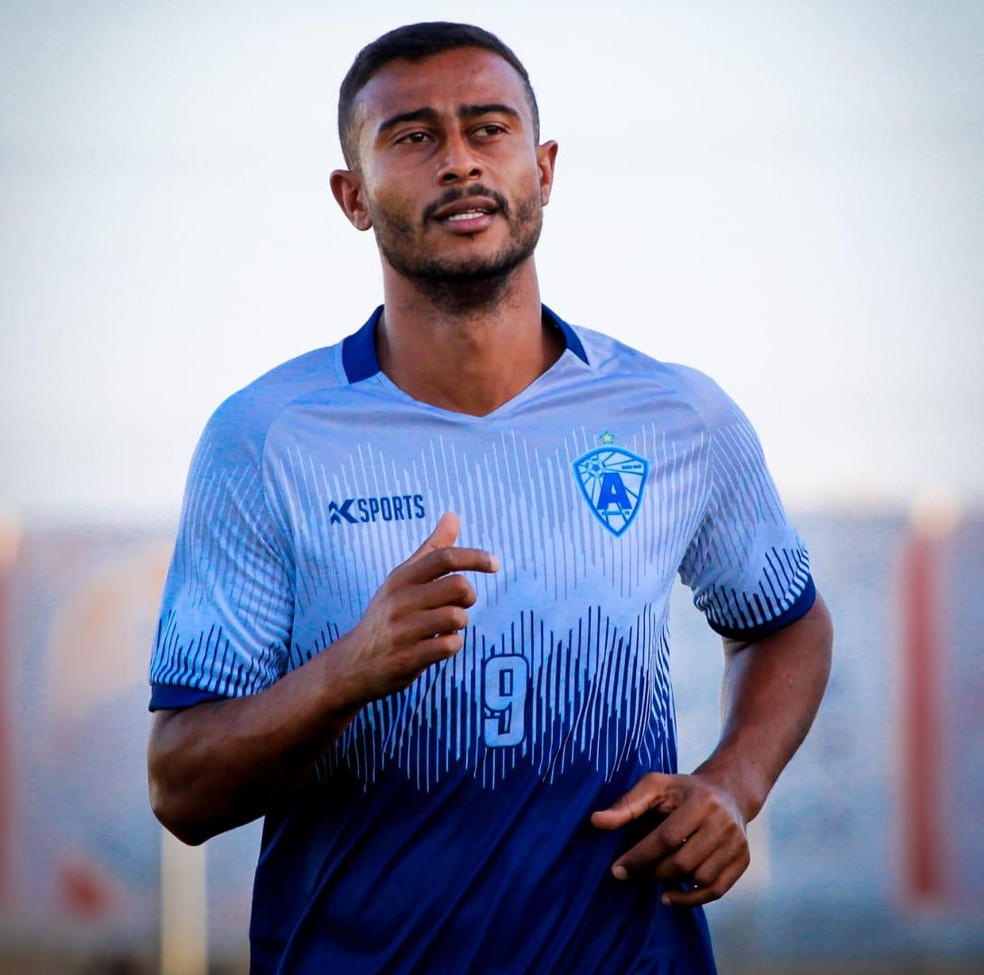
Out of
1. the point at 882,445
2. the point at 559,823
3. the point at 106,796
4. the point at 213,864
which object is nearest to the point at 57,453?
the point at 106,796

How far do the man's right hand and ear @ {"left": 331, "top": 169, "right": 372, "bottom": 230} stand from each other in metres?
0.50

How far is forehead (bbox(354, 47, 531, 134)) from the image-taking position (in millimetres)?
1454

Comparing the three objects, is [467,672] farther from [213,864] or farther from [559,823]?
[213,864]

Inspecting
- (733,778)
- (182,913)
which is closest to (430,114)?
(733,778)

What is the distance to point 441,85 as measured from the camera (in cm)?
146

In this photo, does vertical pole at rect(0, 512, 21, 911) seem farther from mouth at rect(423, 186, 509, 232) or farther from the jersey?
mouth at rect(423, 186, 509, 232)

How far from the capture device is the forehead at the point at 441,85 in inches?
57.2

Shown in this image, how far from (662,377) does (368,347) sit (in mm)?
309

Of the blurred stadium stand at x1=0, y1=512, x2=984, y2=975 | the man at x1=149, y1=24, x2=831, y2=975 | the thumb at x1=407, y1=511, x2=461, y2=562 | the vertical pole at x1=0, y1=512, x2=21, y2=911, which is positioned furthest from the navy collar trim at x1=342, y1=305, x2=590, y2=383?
the vertical pole at x1=0, y1=512, x2=21, y2=911

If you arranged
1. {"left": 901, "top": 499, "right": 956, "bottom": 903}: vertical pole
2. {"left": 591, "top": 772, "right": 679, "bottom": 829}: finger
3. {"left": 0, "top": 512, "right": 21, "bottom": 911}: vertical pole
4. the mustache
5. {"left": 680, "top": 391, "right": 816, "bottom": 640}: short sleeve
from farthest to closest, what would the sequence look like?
{"left": 901, "top": 499, "right": 956, "bottom": 903}: vertical pole < {"left": 0, "top": 512, "right": 21, "bottom": 911}: vertical pole < {"left": 680, "top": 391, "right": 816, "bottom": 640}: short sleeve < the mustache < {"left": 591, "top": 772, "right": 679, "bottom": 829}: finger

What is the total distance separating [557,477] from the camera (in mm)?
1409

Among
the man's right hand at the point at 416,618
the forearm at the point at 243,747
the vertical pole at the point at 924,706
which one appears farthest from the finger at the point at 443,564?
the vertical pole at the point at 924,706

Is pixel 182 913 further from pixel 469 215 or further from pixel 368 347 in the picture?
pixel 469 215

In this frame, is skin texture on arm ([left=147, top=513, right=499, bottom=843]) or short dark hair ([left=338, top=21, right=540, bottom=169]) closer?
skin texture on arm ([left=147, top=513, right=499, bottom=843])
